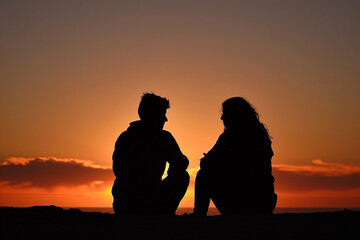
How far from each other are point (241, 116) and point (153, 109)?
4.53ft

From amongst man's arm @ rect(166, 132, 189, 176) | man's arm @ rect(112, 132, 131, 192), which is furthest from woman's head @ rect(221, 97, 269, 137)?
man's arm @ rect(112, 132, 131, 192)

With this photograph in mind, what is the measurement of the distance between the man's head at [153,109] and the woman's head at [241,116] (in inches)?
39.3

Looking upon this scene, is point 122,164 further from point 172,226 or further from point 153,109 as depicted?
point 172,226

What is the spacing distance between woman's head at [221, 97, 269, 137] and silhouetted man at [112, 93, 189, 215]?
93 centimetres

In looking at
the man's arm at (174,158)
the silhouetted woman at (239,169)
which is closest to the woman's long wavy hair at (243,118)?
the silhouetted woman at (239,169)

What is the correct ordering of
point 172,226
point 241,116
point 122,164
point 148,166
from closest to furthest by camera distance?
point 172,226, point 148,166, point 122,164, point 241,116

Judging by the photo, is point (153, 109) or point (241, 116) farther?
point (241, 116)

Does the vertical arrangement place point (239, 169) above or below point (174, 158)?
below

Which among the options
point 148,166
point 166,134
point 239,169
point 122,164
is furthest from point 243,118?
point 122,164

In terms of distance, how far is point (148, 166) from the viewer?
7949 mm

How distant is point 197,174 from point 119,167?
3.98ft

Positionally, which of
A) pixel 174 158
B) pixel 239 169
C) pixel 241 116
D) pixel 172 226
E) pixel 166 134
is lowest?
pixel 172 226

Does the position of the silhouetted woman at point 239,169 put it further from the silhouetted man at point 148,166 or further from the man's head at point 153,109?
the man's head at point 153,109

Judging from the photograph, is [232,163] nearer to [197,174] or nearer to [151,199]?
[197,174]
